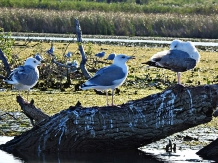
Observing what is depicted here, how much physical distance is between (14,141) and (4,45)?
700 cm

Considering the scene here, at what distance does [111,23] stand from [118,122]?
83.4 ft

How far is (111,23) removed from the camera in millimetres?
35969

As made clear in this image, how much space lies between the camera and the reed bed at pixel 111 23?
34.6m

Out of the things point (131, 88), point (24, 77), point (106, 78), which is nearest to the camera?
point (106, 78)

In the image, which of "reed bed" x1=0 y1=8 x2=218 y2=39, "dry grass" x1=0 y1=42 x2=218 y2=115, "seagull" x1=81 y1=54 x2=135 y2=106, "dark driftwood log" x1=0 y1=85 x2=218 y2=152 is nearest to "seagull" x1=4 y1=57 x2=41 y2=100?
"dry grass" x1=0 y1=42 x2=218 y2=115

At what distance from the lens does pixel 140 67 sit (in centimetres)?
2127

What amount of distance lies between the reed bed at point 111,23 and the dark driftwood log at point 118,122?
76.9 feet

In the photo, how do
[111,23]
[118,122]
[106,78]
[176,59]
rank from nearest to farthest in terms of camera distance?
[118,122]
[106,78]
[176,59]
[111,23]

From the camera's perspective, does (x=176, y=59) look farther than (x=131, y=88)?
No

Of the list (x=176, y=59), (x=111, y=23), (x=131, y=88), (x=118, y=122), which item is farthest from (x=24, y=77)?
(x=111, y=23)

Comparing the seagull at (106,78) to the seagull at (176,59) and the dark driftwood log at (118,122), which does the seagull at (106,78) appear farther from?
the seagull at (176,59)

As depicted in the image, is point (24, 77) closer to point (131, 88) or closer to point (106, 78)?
point (106, 78)

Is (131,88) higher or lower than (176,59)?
lower

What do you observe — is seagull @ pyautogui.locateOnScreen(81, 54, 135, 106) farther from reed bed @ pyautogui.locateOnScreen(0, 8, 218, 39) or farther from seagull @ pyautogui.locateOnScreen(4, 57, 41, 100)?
reed bed @ pyautogui.locateOnScreen(0, 8, 218, 39)
